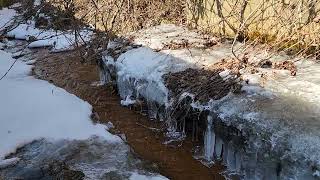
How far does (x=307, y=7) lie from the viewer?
5887 millimetres

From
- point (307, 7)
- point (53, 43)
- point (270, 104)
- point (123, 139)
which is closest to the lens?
point (270, 104)

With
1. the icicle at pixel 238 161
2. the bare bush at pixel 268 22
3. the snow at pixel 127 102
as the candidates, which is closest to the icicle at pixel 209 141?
the icicle at pixel 238 161

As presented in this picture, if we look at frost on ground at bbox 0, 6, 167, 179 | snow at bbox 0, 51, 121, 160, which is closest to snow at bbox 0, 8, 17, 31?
snow at bbox 0, 51, 121, 160

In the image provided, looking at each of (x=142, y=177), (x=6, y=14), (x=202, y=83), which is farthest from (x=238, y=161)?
(x=6, y=14)

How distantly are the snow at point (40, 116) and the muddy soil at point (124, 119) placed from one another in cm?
35

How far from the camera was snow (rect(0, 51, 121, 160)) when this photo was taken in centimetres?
527

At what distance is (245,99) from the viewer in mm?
4887

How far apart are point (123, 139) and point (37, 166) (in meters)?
1.18

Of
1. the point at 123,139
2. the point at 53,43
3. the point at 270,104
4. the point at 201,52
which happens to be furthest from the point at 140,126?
the point at 53,43

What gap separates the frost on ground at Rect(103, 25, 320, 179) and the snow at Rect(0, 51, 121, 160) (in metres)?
0.96

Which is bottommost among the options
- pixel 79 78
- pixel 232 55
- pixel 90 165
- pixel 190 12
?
pixel 90 165

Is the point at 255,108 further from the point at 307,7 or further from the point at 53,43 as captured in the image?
the point at 53,43

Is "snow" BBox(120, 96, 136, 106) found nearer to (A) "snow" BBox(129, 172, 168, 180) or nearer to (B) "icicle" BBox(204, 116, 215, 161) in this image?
(B) "icicle" BBox(204, 116, 215, 161)

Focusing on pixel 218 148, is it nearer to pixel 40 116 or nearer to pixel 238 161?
pixel 238 161
